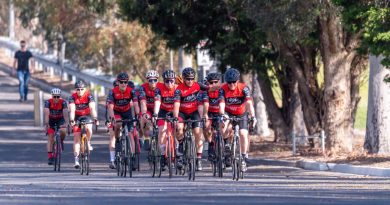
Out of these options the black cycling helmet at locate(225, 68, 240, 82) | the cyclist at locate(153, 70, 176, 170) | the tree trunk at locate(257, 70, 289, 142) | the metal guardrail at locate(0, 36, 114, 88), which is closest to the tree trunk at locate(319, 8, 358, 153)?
the tree trunk at locate(257, 70, 289, 142)

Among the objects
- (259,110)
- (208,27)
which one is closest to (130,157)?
(208,27)

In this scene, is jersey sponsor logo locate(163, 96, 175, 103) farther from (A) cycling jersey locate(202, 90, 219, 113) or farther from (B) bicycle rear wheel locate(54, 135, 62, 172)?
(B) bicycle rear wheel locate(54, 135, 62, 172)

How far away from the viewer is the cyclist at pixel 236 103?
2044 cm

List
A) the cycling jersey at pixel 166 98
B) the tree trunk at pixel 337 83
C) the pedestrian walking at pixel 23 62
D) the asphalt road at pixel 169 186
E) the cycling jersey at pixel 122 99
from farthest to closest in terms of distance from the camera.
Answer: the pedestrian walking at pixel 23 62, the tree trunk at pixel 337 83, the cycling jersey at pixel 122 99, the cycling jersey at pixel 166 98, the asphalt road at pixel 169 186

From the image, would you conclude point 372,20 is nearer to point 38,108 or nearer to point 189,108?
point 189,108

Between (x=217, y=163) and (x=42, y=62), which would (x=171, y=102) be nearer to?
(x=217, y=163)

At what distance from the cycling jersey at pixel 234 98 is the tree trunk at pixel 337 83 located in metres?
4.86

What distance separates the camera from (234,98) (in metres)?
20.9

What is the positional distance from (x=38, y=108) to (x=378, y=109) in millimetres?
11855

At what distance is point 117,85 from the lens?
74.5 ft

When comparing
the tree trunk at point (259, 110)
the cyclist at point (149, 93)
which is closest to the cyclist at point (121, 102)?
the cyclist at point (149, 93)

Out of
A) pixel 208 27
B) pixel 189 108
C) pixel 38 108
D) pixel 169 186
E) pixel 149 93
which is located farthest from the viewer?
pixel 38 108

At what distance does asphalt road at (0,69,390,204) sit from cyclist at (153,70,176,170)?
662mm

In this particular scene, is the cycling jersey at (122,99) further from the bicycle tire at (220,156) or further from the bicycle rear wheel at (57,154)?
the bicycle tire at (220,156)
